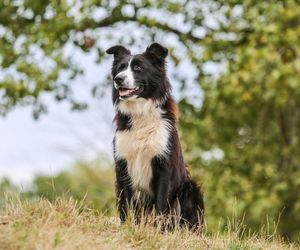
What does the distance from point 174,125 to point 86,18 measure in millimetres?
7272

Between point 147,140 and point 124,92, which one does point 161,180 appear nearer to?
point 147,140

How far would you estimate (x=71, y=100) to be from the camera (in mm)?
17016

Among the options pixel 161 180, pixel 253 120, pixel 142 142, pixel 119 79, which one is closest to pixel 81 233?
pixel 161 180

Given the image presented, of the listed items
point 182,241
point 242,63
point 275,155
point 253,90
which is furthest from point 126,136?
point 275,155

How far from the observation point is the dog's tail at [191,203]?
875cm

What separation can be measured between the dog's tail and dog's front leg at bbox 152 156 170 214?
455 mm

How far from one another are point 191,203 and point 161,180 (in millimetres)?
708

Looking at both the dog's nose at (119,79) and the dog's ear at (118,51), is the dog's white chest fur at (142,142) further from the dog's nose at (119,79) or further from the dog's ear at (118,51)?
the dog's ear at (118,51)

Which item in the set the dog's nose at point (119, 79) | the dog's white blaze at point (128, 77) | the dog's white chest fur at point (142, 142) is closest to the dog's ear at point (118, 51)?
the dog's white blaze at point (128, 77)

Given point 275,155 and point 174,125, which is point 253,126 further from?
point 174,125

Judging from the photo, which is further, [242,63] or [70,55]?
[70,55]

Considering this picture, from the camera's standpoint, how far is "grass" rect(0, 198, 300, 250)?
6.09 m

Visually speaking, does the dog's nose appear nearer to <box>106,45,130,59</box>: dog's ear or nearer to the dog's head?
the dog's head

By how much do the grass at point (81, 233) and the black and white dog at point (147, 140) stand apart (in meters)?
0.56
